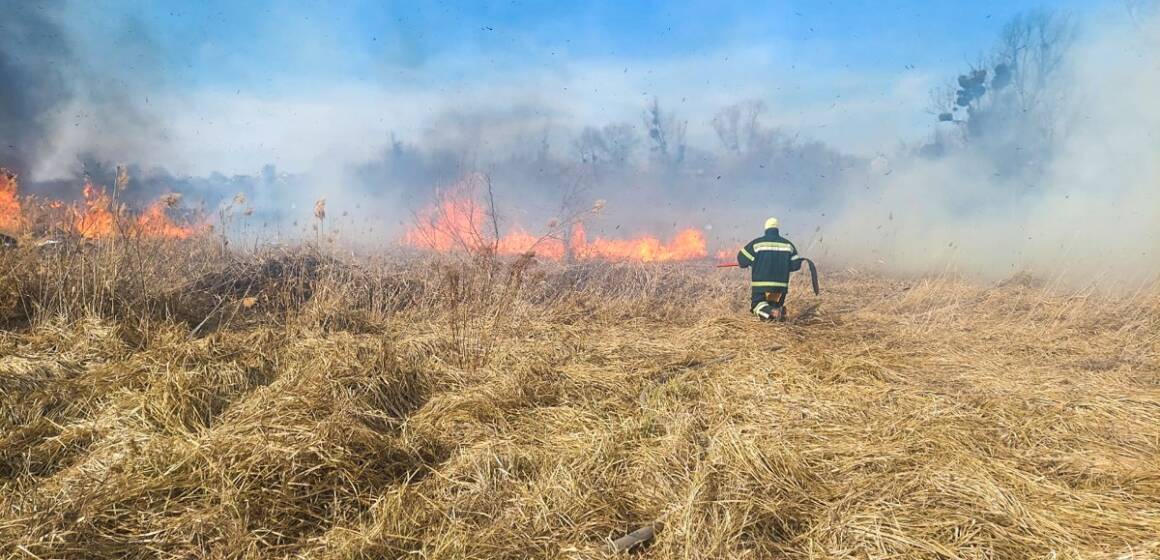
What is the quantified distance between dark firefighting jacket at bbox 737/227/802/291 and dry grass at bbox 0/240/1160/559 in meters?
1.66

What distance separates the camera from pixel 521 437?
10.3 ft

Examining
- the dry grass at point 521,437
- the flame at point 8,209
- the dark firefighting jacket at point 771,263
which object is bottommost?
the dry grass at point 521,437

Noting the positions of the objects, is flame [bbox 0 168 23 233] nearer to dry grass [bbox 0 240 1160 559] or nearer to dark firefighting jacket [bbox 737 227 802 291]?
dry grass [bbox 0 240 1160 559]

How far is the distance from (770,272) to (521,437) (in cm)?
546

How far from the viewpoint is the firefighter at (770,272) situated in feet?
24.7

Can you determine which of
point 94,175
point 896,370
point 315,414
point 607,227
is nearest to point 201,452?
point 315,414

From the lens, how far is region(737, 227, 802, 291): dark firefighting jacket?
24.8 ft

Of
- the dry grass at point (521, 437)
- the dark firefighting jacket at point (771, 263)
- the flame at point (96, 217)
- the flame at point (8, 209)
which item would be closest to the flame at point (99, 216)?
the flame at point (96, 217)

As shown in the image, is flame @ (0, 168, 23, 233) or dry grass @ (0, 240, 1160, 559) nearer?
dry grass @ (0, 240, 1160, 559)

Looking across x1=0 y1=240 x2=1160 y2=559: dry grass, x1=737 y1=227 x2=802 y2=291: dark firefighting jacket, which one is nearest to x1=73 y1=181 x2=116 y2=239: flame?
x1=0 y1=240 x2=1160 y2=559: dry grass

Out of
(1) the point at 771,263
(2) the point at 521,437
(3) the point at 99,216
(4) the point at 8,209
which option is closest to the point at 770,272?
(1) the point at 771,263

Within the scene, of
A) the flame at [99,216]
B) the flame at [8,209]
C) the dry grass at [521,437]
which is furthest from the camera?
the flame at [8,209]

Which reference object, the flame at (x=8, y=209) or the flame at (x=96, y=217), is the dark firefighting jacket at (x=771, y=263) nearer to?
the flame at (x=96, y=217)

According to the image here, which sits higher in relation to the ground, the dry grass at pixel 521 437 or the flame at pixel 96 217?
the flame at pixel 96 217
